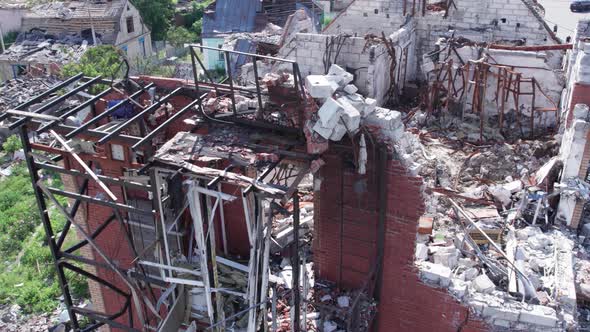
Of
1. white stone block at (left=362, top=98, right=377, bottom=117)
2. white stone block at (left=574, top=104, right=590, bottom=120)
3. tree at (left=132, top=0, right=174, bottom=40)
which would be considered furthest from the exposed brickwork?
tree at (left=132, top=0, right=174, bottom=40)

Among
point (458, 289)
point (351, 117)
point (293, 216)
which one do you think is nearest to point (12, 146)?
point (293, 216)

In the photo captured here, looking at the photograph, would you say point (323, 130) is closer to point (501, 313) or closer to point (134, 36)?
point (501, 313)

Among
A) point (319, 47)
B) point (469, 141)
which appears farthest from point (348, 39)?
point (469, 141)

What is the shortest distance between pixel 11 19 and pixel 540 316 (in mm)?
41848

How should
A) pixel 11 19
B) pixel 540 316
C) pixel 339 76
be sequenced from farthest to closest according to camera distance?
pixel 11 19 → pixel 540 316 → pixel 339 76

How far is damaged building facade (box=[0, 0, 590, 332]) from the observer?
7332 mm

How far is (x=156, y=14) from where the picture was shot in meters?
42.8

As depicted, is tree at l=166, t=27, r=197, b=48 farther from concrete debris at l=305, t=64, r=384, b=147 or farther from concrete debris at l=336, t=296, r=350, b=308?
concrete debris at l=305, t=64, r=384, b=147

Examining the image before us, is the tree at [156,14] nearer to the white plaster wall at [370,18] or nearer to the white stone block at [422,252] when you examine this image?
the white plaster wall at [370,18]

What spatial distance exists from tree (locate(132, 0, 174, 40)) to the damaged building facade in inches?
1359

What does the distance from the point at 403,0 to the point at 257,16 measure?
17334 millimetres

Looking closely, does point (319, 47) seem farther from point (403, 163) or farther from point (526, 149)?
point (403, 163)

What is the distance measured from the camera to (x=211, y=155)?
7492mm

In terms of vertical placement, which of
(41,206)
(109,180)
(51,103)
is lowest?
(41,206)
